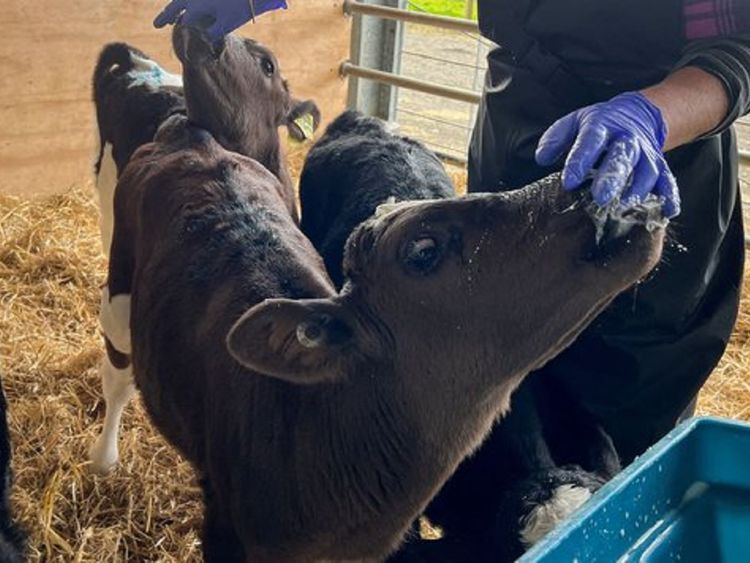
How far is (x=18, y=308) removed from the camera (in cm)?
498

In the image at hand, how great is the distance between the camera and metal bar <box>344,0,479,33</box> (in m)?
6.56

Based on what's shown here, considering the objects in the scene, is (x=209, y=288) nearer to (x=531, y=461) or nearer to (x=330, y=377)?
(x=330, y=377)

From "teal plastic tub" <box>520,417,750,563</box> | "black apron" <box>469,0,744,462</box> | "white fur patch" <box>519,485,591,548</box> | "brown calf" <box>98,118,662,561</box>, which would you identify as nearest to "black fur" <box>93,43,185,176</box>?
"brown calf" <box>98,118,662,561</box>

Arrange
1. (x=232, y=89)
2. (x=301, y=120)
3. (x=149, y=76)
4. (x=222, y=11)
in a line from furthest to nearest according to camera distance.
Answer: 1. (x=301, y=120)
2. (x=149, y=76)
3. (x=232, y=89)
4. (x=222, y=11)

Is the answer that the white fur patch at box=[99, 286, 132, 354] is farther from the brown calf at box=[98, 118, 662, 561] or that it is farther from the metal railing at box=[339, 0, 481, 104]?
the metal railing at box=[339, 0, 481, 104]

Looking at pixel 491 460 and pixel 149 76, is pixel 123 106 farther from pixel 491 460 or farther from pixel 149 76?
pixel 491 460

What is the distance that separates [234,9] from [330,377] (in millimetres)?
1632

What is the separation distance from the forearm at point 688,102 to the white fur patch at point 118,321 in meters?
2.29

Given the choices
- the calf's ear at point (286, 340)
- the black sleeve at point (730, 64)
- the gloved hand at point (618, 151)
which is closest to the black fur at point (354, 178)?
the calf's ear at point (286, 340)

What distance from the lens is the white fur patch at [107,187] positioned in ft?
14.1

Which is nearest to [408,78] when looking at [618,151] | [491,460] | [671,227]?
[671,227]

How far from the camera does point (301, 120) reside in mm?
4379

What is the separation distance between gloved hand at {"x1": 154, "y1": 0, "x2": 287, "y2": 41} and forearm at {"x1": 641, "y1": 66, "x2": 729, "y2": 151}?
5.73 feet

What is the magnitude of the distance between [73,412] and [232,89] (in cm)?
145
